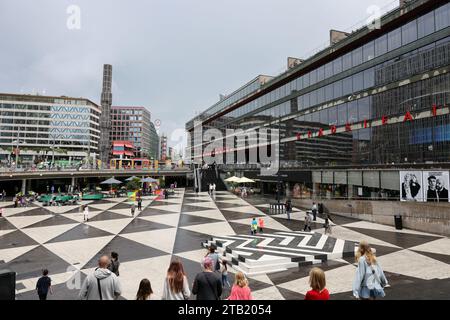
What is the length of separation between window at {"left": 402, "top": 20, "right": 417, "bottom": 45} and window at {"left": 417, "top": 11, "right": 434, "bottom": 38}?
35 cm

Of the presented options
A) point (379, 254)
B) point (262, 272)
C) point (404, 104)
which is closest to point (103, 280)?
point (262, 272)

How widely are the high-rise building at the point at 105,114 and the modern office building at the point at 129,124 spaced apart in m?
41.5

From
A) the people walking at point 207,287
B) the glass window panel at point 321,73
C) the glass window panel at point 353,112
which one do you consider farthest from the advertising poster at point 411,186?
the people walking at point 207,287

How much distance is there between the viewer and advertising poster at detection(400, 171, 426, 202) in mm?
19391

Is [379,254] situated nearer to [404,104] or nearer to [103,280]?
[103,280]

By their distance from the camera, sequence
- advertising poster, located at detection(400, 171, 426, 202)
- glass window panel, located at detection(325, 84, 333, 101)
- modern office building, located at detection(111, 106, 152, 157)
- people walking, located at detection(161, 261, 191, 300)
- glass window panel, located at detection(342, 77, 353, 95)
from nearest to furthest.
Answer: people walking, located at detection(161, 261, 191, 300) < advertising poster, located at detection(400, 171, 426, 202) < glass window panel, located at detection(342, 77, 353, 95) < glass window panel, located at detection(325, 84, 333, 101) < modern office building, located at detection(111, 106, 152, 157)

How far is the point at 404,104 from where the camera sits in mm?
Result: 24219

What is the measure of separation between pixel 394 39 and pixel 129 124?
148 meters

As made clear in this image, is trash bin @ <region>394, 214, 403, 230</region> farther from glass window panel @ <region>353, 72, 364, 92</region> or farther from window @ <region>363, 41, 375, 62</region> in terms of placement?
window @ <region>363, 41, 375, 62</region>

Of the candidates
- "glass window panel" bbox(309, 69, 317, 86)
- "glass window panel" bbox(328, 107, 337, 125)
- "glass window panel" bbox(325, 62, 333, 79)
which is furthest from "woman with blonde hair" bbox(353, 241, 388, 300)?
"glass window panel" bbox(309, 69, 317, 86)

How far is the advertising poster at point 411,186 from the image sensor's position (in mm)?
19391

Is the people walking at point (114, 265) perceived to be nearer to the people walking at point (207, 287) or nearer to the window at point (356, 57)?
the people walking at point (207, 287)

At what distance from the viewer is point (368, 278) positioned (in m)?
5.69

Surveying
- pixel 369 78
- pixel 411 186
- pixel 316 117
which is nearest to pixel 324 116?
pixel 316 117
